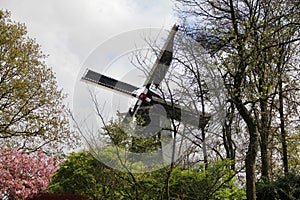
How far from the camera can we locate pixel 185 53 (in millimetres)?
9062

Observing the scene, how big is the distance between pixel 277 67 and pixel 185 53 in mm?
3079

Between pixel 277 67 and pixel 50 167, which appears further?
pixel 50 167

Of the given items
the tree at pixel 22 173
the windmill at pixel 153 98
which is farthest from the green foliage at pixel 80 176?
the tree at pixel 22 173

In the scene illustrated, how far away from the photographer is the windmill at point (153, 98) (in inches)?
305

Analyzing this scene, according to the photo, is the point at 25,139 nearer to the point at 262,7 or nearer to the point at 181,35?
the point at 181,35

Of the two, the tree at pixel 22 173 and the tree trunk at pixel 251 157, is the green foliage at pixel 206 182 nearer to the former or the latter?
the tree trunk at pixel 251 157

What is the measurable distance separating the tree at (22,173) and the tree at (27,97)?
5.05ft

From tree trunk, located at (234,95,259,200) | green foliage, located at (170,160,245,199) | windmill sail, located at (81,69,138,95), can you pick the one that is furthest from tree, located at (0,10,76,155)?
tree trunk, located at (234,95,259,200)

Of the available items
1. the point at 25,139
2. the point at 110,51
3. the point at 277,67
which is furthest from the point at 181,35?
the point at 25,139

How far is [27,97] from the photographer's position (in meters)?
13.5

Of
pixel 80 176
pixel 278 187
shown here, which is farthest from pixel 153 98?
pixel 278 187

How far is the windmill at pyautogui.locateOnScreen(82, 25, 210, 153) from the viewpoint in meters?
7.74

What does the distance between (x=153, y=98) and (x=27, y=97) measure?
16.5 ft

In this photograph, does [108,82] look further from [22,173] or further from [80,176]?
[80,176]
